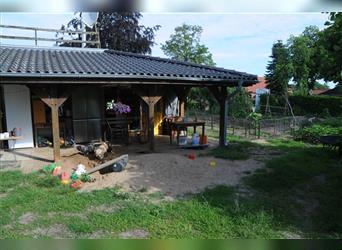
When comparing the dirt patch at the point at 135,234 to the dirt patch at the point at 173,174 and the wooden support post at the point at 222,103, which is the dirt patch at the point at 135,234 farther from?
the wooden support post at the point at 222,103

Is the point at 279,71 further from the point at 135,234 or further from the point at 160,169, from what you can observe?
the point at 135,234

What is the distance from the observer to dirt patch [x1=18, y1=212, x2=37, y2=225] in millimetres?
5262

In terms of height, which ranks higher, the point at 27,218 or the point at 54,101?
the point at 54,101

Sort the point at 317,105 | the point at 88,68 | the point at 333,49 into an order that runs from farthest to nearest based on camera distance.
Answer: the point at 317,105 < the point at 88,68 < the point at 333,49

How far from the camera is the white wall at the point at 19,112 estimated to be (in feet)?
35.5

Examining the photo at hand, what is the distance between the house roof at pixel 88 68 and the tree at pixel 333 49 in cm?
477

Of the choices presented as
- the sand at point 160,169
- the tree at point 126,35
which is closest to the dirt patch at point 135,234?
the sand at point 160,169

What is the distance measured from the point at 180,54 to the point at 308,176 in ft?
109

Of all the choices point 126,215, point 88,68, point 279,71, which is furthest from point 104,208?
point 279,71

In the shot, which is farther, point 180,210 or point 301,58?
point 301,58

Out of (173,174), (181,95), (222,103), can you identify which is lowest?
(173,174)

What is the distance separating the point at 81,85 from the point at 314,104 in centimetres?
2133

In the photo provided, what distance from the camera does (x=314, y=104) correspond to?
26234 millimetres

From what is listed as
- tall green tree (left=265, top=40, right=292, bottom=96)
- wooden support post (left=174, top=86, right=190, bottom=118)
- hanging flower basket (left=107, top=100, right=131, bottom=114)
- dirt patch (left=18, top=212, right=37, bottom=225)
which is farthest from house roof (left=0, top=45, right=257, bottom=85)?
tall green tree (left=265, top=40, right=292, bottom=96)
